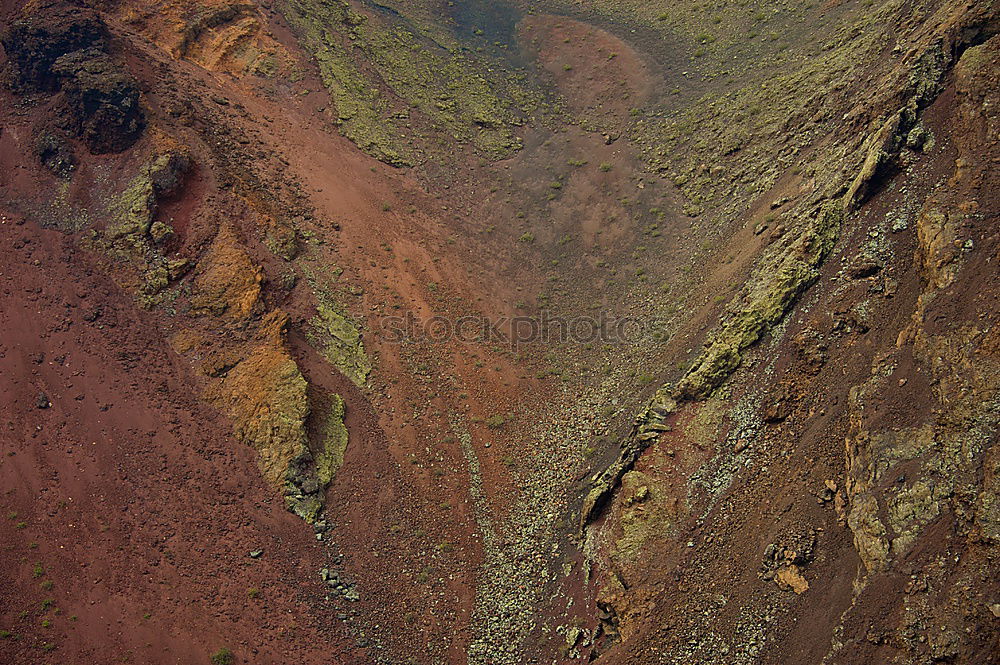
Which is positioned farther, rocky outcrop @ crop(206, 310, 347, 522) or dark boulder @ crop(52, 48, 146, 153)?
dark boulder @ crop(52, 48, 146, 153)

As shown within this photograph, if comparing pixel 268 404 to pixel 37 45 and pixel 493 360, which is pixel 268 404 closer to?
pixel 493 360

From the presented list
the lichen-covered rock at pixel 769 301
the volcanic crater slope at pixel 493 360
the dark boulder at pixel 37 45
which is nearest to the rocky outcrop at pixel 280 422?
the volcanic crater slope at pixel 493 360

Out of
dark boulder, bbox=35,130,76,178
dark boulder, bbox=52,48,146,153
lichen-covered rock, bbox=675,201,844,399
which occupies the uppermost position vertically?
lichen-covered rock, bbox=675,201,844,399

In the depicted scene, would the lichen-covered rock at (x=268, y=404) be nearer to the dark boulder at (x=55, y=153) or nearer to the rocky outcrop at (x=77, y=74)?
the dark boulder at (x=55, y=153)

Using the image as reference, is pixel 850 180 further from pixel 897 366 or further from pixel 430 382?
pixel 430 382

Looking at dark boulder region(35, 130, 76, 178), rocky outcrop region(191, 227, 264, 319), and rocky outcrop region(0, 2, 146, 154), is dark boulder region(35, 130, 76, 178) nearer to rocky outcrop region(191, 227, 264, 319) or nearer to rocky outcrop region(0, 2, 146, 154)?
rocky outcrop region(0, 2, 146, 154)

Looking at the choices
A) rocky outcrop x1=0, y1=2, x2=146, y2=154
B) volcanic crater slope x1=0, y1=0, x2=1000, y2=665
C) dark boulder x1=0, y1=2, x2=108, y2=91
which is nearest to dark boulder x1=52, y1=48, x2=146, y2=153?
rocky outcrop x1=0, y1=2, x2=146, y2=154

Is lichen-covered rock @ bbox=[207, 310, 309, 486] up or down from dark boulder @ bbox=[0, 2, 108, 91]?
down

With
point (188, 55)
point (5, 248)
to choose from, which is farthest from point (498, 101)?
point (5, 248)
